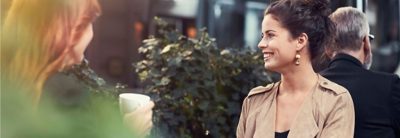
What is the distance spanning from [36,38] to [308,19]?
112 centimetres

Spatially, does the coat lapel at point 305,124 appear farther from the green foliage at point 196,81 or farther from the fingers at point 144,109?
the green foliage at point 196,81

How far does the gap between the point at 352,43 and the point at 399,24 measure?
6661 mm

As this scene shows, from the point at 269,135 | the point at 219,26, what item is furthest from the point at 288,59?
the point at 219,26

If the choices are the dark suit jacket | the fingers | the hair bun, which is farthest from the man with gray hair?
the fingers

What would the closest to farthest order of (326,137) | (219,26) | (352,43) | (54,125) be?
(54,125) < (326,137) < (352,43) < (219,26)

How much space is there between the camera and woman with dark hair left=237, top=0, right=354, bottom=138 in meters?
2.24

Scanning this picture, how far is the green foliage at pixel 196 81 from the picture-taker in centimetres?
381

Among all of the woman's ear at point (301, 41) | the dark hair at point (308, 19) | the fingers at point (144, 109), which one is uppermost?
the dark hair at point (308, 19)

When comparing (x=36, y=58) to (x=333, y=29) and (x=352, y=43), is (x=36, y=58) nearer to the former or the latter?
(x=333, y=29)

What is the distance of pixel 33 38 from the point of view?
1.48 meters

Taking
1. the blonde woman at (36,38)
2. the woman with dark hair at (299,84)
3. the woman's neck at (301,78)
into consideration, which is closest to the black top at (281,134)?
the woman with dark hair at (299,84)

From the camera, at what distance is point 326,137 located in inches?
87.0

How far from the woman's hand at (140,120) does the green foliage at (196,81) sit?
6.52ft

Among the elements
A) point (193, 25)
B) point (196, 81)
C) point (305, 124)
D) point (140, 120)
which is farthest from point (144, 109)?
point (193, 25)
